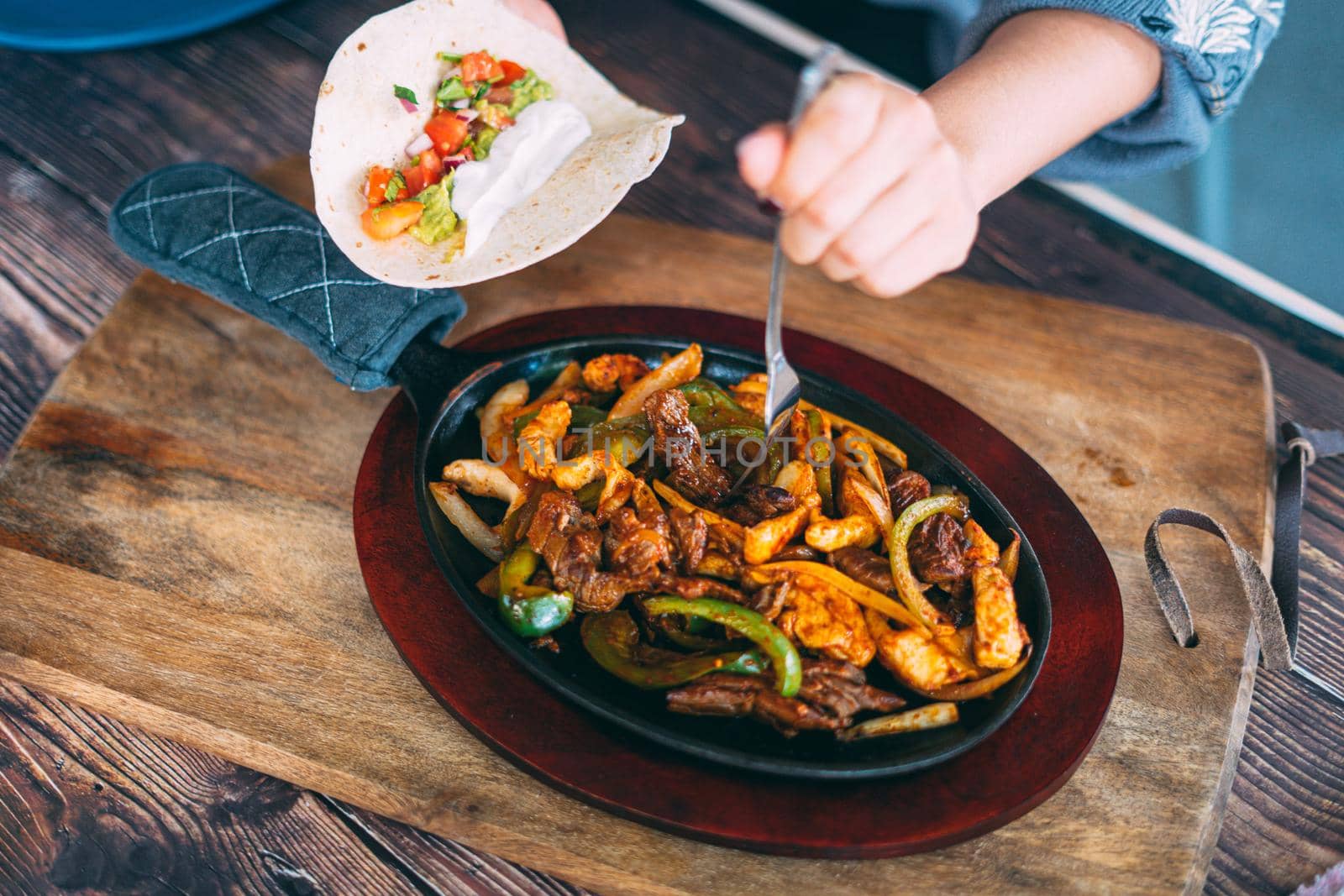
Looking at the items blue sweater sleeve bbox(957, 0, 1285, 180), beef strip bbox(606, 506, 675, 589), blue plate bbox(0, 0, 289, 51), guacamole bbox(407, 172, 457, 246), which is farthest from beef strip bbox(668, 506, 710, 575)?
blue plate bbox(0, 0, 289, 51)

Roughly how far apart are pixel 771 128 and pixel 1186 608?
62.6 inches

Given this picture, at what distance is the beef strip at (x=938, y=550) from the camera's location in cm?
204

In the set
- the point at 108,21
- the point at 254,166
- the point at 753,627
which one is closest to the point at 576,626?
the point at 753,627

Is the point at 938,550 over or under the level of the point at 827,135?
under

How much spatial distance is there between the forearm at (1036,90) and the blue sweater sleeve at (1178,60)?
0.17ft

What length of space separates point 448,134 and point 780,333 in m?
1.24

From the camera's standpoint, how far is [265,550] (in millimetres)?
2459

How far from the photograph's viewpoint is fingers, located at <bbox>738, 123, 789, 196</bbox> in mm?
1540

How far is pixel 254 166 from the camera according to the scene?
3.63 metres

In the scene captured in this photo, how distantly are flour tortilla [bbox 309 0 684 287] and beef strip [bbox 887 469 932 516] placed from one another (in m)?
0.99

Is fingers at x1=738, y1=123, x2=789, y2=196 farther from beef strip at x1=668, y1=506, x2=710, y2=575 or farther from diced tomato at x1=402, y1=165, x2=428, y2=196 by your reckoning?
diced tomato at x1=402, y1=165, x2=428, y2=196

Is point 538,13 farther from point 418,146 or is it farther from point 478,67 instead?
point 418,146

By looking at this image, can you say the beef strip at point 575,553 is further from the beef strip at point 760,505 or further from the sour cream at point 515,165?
the sour cream at point 515,165

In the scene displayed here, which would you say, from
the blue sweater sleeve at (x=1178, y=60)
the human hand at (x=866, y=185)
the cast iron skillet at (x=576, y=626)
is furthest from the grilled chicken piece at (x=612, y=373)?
the blue sweater sleeve at (x=1178, y=60)
